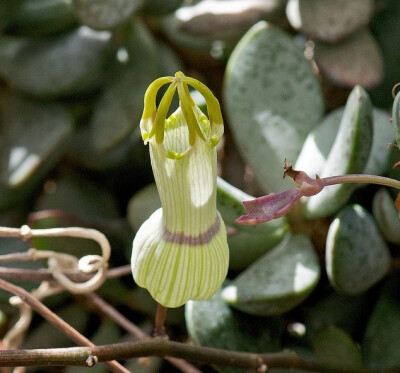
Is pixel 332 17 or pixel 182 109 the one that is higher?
pixel 182 109

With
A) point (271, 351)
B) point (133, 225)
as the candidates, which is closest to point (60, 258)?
point (133, 225)

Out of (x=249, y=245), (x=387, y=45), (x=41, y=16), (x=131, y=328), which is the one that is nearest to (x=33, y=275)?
(x=131, y=328)

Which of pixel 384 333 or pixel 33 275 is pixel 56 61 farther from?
pixel 384 333

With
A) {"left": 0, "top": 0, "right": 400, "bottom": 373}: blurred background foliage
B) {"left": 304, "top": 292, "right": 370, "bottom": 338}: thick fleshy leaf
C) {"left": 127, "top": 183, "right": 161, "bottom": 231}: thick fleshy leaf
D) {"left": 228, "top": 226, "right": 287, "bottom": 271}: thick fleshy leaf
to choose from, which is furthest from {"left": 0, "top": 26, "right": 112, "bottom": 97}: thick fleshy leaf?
{"left": 304, "top": 292, "right": 370, "bottom": 338}: thick fleshy leaf

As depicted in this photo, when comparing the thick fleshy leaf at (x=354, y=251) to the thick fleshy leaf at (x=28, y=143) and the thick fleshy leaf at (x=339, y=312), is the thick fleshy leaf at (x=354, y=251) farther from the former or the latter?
the thick fleshy leaf at (x=28, y=143)

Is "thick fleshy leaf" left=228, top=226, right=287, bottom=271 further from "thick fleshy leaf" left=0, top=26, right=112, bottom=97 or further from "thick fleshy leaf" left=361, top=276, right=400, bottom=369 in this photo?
"thick fleshy leaf" left=0, top=26, right=112, bottom=97
